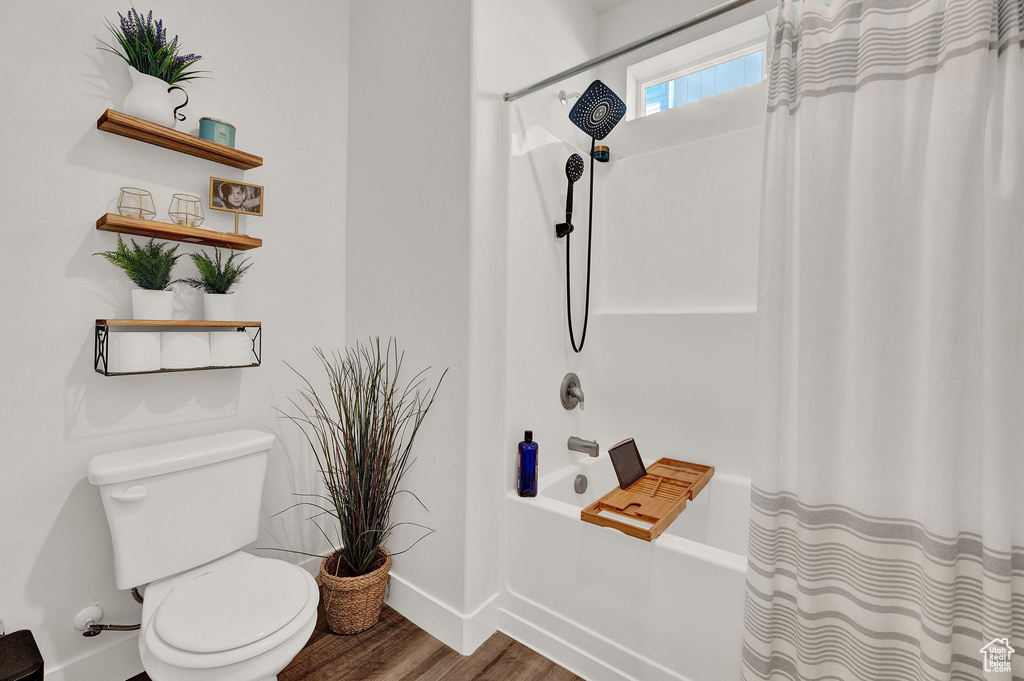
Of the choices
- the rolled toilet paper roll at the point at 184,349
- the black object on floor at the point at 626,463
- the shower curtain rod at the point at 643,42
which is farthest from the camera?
the black object on floor at the point at 626,463

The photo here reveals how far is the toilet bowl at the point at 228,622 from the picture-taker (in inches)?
44.3

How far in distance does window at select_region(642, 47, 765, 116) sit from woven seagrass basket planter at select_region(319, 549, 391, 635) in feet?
7.99

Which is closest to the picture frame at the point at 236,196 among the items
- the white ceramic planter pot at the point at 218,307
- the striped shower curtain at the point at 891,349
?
the white ceramic planter pot at the point at 218,307

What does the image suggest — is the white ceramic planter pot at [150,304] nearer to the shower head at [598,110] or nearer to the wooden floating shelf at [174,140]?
the wooden floating shelf at [174,140]

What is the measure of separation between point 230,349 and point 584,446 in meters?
1.45

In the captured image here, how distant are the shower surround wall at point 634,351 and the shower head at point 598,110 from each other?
0.58 ft

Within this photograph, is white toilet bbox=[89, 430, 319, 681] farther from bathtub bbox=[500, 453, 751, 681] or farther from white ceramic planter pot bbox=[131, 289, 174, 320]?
bathtub bbox=[500, 453, 751, 681]

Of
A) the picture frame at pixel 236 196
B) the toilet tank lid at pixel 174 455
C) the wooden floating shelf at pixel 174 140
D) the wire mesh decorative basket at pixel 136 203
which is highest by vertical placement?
the wooden floating shelf at pixel 174 140

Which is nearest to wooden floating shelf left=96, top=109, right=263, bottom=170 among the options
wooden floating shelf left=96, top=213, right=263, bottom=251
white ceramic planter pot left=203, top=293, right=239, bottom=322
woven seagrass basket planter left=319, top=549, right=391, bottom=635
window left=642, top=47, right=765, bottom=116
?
wooden floating shelf left=96, top=213, right=263, bottom=251

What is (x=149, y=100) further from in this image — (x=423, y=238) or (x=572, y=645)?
(x=572, y=645)

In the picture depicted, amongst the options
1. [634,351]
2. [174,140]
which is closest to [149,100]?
[174,140]

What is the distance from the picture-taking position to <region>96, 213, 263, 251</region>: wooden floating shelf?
4.66 ft

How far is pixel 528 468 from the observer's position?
1.81m

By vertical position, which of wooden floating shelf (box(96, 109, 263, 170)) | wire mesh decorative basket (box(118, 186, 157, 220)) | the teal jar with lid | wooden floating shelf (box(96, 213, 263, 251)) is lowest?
wooden floating shelf (box(96, 213, 263, 251))
